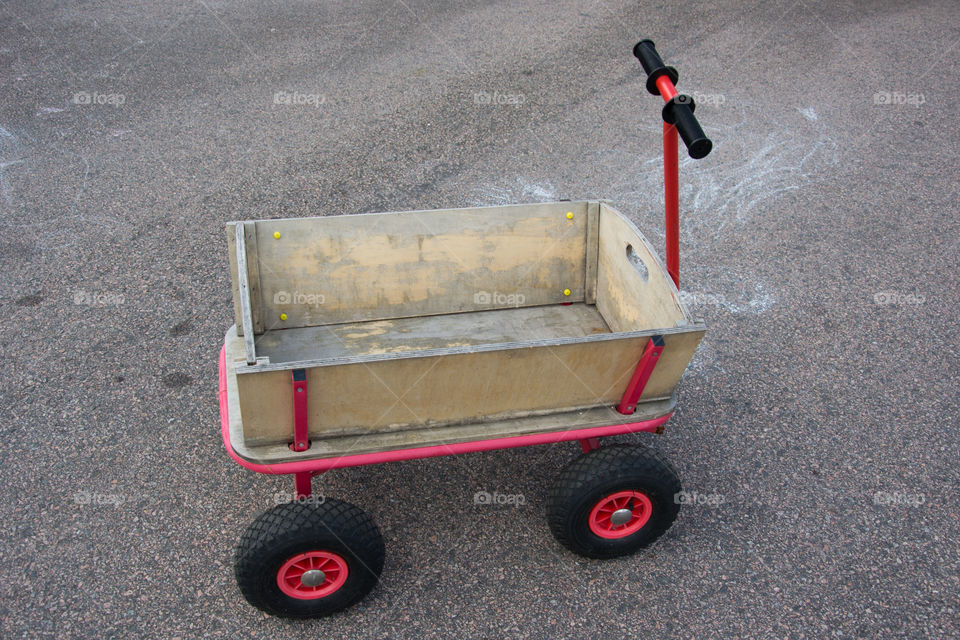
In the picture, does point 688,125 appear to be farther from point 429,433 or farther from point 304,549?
point 304,549

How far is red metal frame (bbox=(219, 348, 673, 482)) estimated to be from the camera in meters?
2.77

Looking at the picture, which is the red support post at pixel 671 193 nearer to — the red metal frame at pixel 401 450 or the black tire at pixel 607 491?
the red metal frame at pixel 401 450

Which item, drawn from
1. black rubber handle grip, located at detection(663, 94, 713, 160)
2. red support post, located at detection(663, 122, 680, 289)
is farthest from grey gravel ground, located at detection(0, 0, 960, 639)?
black rubber handle grip, located at detection(663, 94, 713, 160)

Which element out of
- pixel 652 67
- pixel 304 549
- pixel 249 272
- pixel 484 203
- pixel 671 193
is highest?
pixel 652 67

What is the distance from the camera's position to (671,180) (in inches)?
117

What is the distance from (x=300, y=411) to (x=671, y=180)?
183 centimetres

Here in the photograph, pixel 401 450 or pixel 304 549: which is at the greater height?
pixel 401 450

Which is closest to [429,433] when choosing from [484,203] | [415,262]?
[415,262]

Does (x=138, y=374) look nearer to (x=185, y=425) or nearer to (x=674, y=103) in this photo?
(x=185, y=425)

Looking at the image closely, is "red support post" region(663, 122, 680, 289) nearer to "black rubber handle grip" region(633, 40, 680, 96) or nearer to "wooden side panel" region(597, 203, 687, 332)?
"wooden side panel" region(597, 203, 687, 332)

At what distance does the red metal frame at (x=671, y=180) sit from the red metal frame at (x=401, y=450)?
0.73 m

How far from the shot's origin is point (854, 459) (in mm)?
3840

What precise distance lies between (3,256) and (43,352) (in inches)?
50.7

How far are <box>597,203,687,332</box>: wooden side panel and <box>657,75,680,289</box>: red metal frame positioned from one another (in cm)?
8
